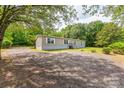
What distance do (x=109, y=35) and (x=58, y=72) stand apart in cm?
144

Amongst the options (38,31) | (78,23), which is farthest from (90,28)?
(38,31)

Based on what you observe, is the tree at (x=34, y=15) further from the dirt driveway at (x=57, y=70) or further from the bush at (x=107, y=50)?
the bush at (x=107, y=50)

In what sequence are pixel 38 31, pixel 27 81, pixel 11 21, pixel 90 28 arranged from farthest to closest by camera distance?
pixel 11 21, pixel 38 31, pixel 90 28, pixel 27 81

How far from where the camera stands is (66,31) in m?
4.69

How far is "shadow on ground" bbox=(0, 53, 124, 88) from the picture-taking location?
149 inches

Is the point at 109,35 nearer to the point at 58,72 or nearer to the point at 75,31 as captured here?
the point at 75,31

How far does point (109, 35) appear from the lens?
14.6ft

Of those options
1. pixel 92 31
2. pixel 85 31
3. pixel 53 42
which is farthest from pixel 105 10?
pixel 53 42

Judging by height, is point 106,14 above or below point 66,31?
above

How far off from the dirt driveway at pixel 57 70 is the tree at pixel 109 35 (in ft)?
1.21

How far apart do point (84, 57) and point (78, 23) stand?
812mm

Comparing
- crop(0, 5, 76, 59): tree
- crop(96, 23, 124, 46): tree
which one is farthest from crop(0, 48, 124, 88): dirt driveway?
crop(0, 5, 76, 59): tree

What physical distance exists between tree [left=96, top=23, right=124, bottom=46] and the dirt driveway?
0.37 m
